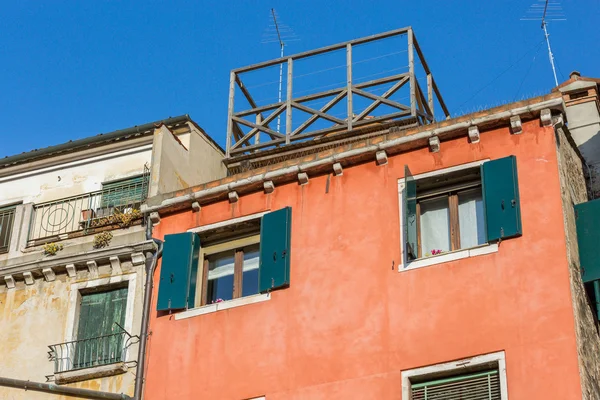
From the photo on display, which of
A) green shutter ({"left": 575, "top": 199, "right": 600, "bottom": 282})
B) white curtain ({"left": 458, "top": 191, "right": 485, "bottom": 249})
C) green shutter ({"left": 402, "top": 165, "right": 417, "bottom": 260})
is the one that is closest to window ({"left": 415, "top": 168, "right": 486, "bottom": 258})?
white curtain ({"left": 458, "top": 191, "right": 485, "bottom": 249})

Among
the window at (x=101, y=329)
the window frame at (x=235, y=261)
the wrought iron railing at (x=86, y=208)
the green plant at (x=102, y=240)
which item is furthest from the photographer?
the wrought iron railing at (x=86, y=208)

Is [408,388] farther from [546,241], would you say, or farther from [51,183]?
[51,183]

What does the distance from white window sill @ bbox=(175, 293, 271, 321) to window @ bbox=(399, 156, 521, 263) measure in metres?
2.77

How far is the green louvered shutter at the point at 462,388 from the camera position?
17.5 metres

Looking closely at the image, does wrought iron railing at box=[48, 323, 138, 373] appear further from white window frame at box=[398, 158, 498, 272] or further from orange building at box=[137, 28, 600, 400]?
white window frame at box=[398, 158, 498, 272]

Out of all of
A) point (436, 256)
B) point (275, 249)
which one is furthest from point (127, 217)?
point (436, 256)

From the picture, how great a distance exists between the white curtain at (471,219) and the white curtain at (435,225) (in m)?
0.26

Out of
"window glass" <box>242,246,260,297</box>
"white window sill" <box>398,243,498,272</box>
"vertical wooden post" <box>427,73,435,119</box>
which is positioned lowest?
"white window sill" <box>398,243,498,272</box>

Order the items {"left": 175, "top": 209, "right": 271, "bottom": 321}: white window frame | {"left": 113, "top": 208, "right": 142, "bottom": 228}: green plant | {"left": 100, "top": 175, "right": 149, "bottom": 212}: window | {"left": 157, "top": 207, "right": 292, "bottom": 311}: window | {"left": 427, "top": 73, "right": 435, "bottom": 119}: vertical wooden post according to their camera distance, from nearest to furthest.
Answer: {"left": 175, "top": 209, "right": 271, "bottom": 321}: white window frame → {"left": 157, "top": 207, "right": 292, "bottom": 311}: window → {"left": 113, "top": 208, "right": 142, "bottom": 228}: green plant → {"left": 100, "top": 175, "right": 149, "bottom": 212}: window → {"left": 427, "top": 73, "right": 435, "bottom": 119}: vertical wooden post

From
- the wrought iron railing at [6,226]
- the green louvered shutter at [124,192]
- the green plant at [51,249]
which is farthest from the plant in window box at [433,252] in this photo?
the wrought iron railing at [6,226]

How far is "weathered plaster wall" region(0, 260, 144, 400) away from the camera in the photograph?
70.2 ft

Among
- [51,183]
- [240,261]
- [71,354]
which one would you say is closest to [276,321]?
[240,261]

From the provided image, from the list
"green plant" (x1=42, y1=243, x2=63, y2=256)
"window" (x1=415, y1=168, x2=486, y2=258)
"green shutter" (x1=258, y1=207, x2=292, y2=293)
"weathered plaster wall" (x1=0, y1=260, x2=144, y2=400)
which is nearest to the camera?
"window" (x1=415, y1=168, x2=486, y2=258)

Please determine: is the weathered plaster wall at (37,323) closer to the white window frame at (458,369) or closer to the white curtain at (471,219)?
the white window frame at (458,369)
